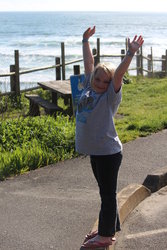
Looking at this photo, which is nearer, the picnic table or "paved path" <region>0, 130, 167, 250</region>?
"paved path" <region>0, 130, 167, 250</region>

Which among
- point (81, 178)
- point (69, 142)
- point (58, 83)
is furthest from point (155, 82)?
point (81, 178)

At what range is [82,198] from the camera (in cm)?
496

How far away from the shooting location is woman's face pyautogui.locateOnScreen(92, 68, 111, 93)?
3484mm

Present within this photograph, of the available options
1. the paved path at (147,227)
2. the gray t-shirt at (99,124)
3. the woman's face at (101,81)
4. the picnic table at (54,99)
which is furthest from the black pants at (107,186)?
the picnic table at (54,99)

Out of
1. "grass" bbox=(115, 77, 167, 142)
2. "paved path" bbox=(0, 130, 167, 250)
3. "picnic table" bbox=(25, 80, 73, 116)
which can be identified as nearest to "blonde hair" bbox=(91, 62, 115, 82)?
"paved path" bbox=(0, 130, 167, 250)

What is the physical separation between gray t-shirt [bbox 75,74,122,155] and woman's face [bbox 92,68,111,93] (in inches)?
1.3

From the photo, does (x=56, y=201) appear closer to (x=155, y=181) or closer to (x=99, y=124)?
(x=155, y=181)

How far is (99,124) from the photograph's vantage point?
140 inches

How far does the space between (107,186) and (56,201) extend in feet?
4.39

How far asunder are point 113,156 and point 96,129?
236 millimetres

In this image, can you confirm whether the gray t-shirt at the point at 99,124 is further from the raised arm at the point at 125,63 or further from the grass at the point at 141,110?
the grass at the point at 141,110

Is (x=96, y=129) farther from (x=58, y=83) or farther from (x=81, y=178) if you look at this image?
(x=58, y=83)

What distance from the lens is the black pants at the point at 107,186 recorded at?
3.61 meters

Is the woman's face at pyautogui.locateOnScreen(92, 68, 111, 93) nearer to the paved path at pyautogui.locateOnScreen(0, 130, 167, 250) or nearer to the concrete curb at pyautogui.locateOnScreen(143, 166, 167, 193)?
the paved path at pyautogui.locateOnScreen(0, 130, 167, 250)
